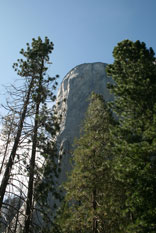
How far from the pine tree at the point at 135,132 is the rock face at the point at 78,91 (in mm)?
36446


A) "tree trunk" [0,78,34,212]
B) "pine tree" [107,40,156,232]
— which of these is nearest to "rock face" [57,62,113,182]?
"pine tree" [107,40,156,232]

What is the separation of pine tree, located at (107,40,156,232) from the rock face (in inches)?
1435

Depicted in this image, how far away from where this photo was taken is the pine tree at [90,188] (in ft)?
34.6

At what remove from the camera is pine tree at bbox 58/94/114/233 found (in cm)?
1053

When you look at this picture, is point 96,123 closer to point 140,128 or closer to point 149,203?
point 140,128

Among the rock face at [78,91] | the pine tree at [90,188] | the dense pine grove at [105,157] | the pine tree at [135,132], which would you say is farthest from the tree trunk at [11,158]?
the rock face at [78,91]

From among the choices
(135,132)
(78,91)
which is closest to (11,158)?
(135,132)

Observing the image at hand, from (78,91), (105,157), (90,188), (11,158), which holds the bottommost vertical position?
(90,188)

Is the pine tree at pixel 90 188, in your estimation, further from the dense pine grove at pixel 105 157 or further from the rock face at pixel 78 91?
the rock face at pixel 78 91

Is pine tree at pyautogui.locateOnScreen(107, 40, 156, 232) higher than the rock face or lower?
lower

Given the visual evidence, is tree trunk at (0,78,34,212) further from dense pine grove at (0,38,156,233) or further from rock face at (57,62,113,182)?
rock face at (57,62,113,182)

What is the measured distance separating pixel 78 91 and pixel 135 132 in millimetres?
51434

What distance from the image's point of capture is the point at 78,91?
206 feet

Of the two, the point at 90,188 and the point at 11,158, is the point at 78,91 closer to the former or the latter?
the point at 90,188
